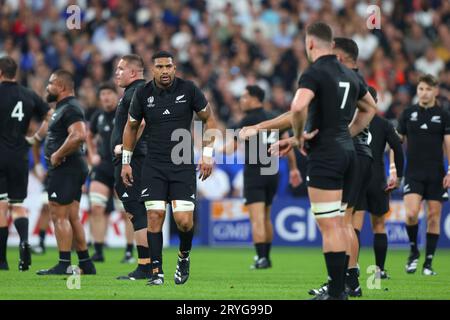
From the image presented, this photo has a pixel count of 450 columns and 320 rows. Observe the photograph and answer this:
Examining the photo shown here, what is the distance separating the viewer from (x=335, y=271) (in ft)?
31.9

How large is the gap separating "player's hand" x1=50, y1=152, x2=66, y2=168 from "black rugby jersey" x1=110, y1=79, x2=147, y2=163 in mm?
873

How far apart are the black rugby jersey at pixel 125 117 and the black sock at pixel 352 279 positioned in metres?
3.25

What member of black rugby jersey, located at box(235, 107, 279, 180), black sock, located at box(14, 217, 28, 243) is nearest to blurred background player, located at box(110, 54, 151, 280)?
black sock, located at box(14, 217, 28, 243)

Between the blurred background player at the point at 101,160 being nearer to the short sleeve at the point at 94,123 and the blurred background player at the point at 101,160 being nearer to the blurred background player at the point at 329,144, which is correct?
the short sleeve at the point at 94,123

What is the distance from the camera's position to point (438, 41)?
25.8m

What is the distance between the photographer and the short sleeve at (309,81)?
952 cm

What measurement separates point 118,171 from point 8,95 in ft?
8.23

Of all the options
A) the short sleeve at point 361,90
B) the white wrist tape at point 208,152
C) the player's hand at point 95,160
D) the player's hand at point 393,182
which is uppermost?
the short sleeve at point 361,90

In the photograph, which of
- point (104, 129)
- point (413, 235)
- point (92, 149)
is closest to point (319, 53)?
point (413, 235)

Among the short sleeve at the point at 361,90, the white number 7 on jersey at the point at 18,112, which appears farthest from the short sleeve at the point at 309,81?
the white number 7 on jersey at the point at 18,112
